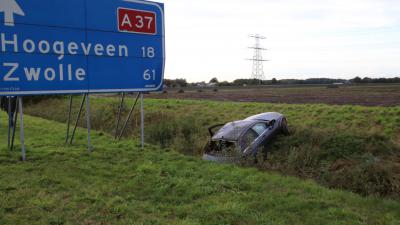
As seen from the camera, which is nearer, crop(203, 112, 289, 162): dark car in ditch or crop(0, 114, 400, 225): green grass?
crop(0, 114, 400, 225): green grass

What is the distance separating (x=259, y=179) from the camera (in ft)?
25.0

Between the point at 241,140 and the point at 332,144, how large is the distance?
278 centimetres

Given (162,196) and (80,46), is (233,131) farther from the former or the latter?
(162,196)

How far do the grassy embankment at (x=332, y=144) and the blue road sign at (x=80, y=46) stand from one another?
349 cm

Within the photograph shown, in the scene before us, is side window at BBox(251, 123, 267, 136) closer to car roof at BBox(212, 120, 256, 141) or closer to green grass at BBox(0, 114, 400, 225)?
car roof at BBox(212, 120, 256, 141)

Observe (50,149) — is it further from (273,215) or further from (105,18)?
(273,215)

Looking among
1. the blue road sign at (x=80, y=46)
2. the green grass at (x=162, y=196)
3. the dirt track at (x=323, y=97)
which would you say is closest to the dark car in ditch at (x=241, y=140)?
the green grass at (x=162, y=196)

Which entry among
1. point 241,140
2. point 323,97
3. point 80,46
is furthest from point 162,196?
point 323,97

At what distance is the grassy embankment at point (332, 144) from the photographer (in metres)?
8.44

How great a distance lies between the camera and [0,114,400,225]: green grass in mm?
5312

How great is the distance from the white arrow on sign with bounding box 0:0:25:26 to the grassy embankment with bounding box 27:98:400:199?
6.24 meters

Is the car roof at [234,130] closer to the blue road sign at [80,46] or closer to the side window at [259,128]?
the side window at [259,128]

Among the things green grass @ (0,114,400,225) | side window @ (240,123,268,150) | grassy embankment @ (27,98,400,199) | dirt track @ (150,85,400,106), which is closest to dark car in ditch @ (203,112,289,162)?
side window @ (240,123,268,150)

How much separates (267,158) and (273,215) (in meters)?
5.10
